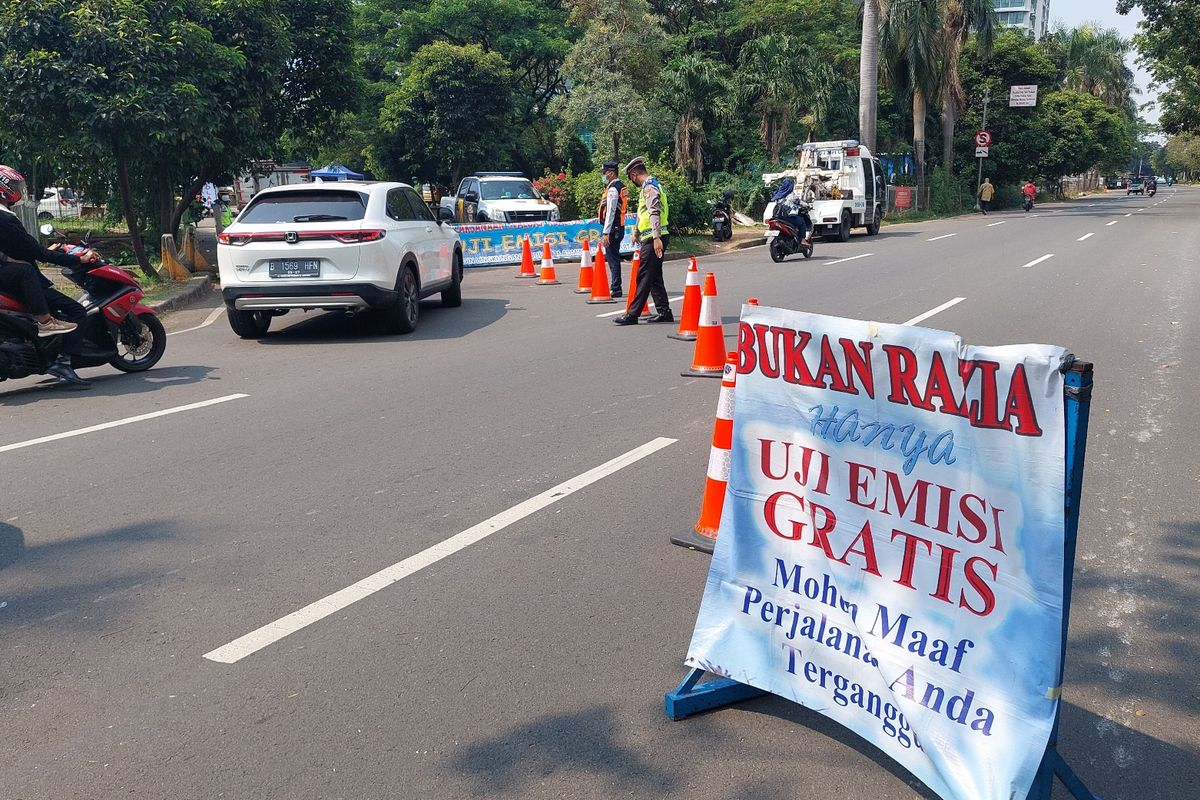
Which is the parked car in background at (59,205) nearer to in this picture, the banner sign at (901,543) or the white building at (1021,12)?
the banner sign at (901,543)

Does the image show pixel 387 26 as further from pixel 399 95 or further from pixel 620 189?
pixel 620 189

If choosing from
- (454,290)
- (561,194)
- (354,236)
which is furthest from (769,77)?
(354,236)

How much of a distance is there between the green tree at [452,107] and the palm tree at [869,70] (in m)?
12.7

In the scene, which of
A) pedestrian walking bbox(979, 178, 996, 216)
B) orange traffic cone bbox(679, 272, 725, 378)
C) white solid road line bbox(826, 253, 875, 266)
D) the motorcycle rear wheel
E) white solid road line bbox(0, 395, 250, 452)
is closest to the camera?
white solid road line bbox(0, 395, 250, 452)

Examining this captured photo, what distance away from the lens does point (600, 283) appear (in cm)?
1409

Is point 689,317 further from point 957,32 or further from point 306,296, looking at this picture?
point 957,32

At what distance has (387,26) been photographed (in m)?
41.6

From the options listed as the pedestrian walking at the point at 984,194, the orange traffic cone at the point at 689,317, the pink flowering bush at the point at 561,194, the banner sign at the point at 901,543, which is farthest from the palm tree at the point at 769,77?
the banner sign at the point at 901,543

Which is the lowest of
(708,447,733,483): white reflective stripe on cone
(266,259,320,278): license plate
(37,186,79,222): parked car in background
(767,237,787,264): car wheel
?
(708,447,733,483): white reflective stripe on cone

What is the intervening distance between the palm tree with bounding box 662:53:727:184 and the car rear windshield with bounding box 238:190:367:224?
22.4 metres

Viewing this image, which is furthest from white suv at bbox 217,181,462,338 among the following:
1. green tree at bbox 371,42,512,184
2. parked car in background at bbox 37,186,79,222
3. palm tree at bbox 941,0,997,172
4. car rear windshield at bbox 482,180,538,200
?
palm tree at bbox 941,0,997,172

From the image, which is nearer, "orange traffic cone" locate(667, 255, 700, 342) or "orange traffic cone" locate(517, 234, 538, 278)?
"orange traffic cone" locate(667, 255, 700, 342)

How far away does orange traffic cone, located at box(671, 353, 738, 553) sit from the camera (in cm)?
457

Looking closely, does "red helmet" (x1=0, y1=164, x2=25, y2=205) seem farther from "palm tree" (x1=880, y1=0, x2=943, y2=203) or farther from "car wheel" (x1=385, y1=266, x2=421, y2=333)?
"palm tree" (x1=880, y1=0, x2=943, y2=203)
